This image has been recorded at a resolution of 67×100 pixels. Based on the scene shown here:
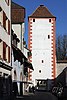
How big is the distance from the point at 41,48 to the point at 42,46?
522mm

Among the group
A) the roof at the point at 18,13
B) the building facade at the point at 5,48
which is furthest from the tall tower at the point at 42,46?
the building facade at the point at 5,48

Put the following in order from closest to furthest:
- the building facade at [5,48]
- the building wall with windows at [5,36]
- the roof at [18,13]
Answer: the building facade at [5,48], the building wall with windows at [5,36], the roof at [18,13]

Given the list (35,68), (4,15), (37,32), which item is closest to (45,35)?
(37,32)

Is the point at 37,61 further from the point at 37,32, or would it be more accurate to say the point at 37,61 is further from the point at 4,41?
the point at 4,41

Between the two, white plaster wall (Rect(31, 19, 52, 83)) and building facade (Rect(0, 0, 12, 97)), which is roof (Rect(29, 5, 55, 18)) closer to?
white plaster wall (Rect(31, 19, 52, 83))

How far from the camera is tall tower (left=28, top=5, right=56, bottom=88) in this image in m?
83.0

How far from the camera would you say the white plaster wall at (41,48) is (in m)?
83.1

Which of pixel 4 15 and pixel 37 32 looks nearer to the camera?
pixel 4 15

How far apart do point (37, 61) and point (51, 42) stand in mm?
5439

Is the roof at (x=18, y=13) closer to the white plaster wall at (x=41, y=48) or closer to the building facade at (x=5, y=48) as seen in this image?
the building facade at (x=5, y=48)

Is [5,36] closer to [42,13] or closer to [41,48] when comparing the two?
[41,48]

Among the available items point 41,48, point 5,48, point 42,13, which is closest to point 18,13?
point 5,48

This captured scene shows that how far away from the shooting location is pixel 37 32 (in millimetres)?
85562

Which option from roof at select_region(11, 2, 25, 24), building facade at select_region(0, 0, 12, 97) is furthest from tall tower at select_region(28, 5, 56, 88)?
building facade at select_region(0, 0, 12, 97)
